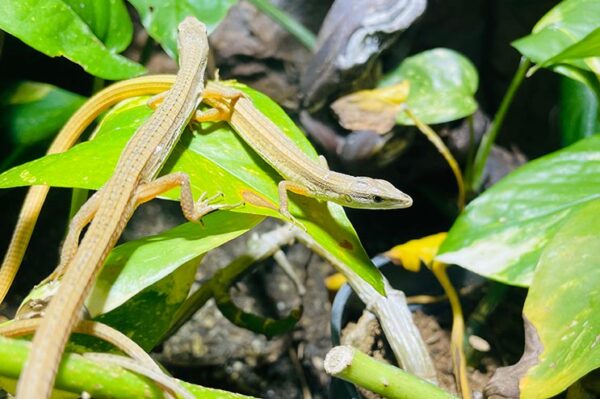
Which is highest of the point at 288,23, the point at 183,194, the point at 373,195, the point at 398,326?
the point at 288,23

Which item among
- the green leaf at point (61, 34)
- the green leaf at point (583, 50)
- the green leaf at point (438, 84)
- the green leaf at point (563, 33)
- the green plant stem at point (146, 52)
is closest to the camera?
the green leaf at point (583, 50)

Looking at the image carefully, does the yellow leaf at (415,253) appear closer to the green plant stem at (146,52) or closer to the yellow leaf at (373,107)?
the yellow leaf at (373,107)

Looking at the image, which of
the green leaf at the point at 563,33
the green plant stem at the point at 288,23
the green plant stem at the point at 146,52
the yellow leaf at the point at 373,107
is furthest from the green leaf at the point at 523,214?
the green plant stem at the point at 146,52

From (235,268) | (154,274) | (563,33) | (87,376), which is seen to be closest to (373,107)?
(563,33)

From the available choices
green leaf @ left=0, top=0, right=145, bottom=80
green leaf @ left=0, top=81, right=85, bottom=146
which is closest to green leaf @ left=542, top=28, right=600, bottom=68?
green leaf @ left=0, top=0, right=145, bottom=80

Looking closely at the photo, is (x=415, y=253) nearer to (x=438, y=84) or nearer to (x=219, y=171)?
(x=438, y=84)

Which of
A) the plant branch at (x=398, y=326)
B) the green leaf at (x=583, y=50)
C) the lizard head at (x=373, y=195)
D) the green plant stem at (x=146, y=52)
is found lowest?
the plant branch at (x=398, y=326)

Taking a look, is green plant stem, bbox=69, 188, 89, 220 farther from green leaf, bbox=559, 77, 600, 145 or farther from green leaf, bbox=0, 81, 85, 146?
green leaf, bbox=559, 77, 600, 145

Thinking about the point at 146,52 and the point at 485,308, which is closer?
the point at 485,308
